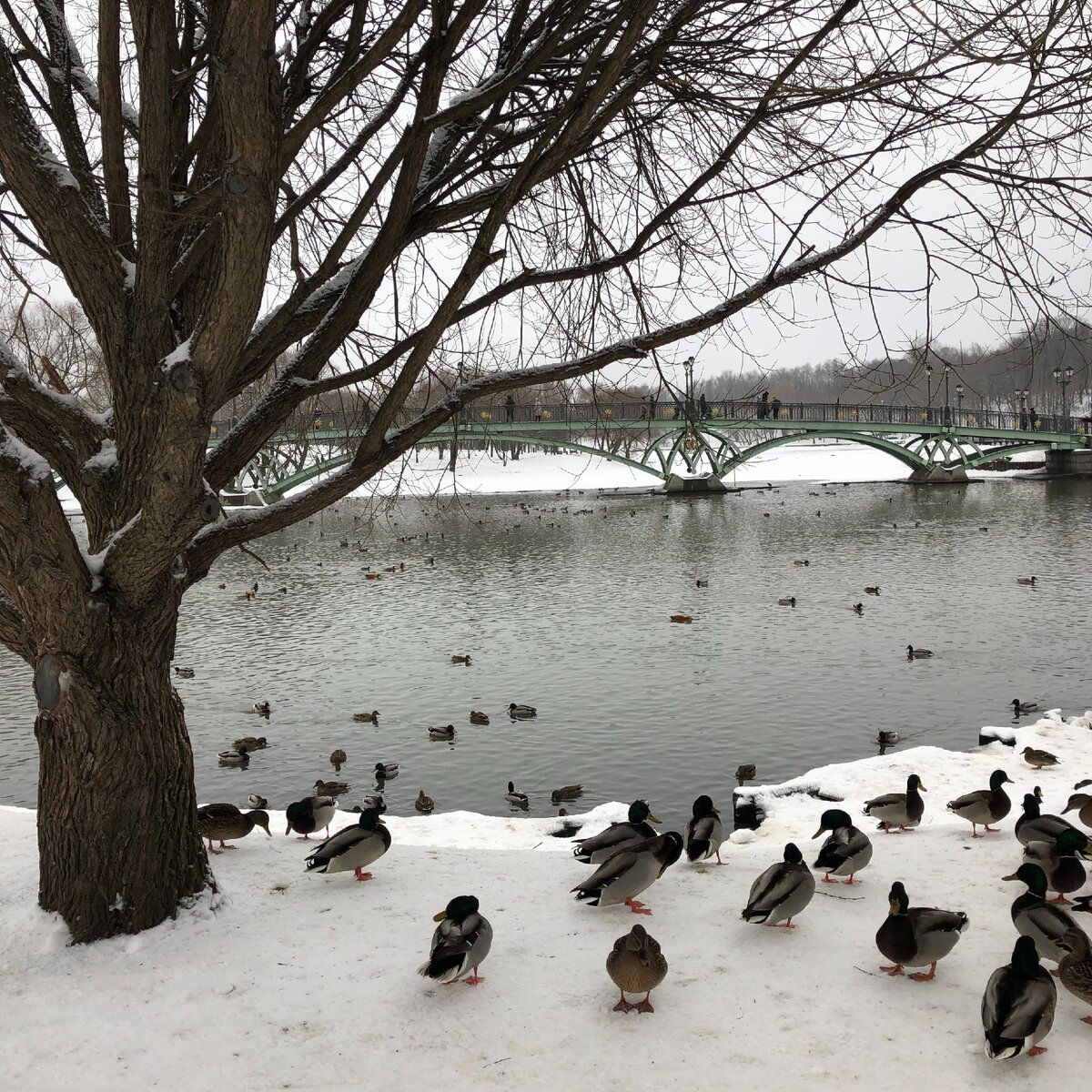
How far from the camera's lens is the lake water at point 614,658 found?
12125mm

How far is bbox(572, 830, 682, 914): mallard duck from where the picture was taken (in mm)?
5465

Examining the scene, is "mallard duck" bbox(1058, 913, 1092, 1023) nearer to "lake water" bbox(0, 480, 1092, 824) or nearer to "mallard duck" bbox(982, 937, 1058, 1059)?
"mallard duck" bbox(982, 937, 1058, 1059)

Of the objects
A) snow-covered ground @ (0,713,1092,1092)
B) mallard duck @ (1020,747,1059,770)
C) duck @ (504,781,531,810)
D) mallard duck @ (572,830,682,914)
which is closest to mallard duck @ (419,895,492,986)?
snow-covered ground @ (0,713,1092,1092)

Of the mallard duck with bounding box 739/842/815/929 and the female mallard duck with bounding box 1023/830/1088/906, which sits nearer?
the mallard duck with bounding box 739/842/815/929

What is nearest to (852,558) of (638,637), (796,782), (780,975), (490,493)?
(638,637)

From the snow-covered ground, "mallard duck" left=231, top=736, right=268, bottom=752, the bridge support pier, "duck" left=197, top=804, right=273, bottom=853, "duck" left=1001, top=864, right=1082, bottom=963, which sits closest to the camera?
the snow-covered ground

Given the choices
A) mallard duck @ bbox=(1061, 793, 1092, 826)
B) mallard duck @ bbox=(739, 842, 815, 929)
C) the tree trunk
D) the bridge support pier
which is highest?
the bridge support pier

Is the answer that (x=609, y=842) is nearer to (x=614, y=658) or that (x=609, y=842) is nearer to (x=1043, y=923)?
(x=1043, y=923)

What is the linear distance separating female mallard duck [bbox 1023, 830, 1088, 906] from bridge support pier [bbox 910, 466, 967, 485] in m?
49.1

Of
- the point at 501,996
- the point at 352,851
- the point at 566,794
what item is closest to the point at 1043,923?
the point at 501,996

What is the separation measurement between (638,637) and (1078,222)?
44.5ft

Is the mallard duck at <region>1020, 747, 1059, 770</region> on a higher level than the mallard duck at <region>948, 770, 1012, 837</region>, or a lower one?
lower

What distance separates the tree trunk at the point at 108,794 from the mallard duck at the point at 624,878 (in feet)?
7.11

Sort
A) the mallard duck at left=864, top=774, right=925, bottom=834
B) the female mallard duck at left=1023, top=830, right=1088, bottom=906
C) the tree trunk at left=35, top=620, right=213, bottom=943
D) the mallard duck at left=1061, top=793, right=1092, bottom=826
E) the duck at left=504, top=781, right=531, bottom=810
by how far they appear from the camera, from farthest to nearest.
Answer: the duck at left=504, top=781, right=531, bottom=810, the mallard duck at left=864, top=774, right=925, bottom=834, the mallard duck at left=1061, top=793, right=1092, bottom=826, the female mallard duck at left=1023, top=830, right=1088, bottom=906, the tree trunk at left=35, top=620, right=213, bottom=943
